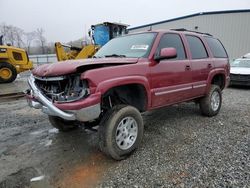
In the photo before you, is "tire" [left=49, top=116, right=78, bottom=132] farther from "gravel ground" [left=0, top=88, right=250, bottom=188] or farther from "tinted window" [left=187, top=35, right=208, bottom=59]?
"tinted window" [left=187, top=35, right=208, bottom=59]

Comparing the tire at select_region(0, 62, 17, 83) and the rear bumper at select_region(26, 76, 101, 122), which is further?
the tire at select_region(0, 62, 17, 83)

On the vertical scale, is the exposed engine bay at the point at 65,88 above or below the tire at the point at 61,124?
above

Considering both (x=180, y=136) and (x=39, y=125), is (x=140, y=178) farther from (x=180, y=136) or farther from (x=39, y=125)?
(x=39, y=125)

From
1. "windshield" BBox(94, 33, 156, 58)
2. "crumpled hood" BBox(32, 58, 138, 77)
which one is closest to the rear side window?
"windshield" BBox(94, 33, 156, 58)

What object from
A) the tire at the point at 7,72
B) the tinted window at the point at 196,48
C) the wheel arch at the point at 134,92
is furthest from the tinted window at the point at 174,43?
the tire at the point at 7,72

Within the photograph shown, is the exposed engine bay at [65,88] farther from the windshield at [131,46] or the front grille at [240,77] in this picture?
the front grille at [240,77]

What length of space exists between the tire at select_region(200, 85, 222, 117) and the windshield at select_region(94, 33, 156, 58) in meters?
2.24

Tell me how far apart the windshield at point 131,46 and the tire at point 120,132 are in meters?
1.08

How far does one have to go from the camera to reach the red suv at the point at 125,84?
3412 mm

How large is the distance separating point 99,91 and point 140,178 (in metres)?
1.28

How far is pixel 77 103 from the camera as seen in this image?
329 cm

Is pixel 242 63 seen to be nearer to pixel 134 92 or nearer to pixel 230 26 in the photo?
pixel 230 26

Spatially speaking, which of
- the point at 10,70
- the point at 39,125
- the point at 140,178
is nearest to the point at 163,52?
the point at 140,178

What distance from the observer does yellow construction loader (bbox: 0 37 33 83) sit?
13273mm
